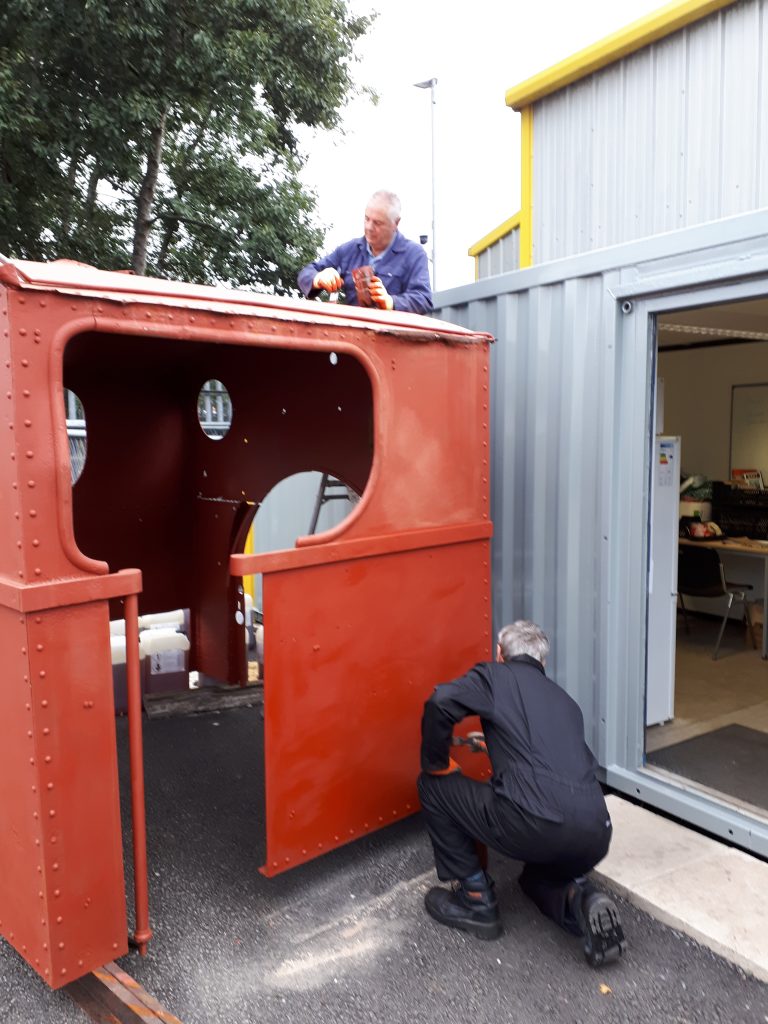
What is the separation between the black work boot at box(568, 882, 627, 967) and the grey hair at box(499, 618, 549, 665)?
0.92m

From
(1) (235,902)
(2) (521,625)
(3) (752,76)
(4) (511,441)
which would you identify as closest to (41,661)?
(1) (235,902)

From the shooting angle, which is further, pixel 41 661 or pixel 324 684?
pixel 324 684

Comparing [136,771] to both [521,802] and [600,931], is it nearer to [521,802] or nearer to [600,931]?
[521,802]

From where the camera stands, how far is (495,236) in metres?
9.13

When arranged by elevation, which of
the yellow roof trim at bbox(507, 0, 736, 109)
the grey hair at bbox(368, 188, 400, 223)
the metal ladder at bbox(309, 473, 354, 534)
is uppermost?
the yellow roof trim at bbox(507, 0, 736, 109)

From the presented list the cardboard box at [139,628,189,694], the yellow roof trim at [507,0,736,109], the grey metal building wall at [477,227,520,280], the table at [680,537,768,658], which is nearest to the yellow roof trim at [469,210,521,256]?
the grey metal building wall at [477,227,520,280]

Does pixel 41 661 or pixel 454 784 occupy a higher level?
pixel 41 661

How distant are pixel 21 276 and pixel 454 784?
8.01 feet

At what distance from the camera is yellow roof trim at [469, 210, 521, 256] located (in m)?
8.65

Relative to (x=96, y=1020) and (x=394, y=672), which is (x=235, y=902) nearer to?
(x=96, y=1020)

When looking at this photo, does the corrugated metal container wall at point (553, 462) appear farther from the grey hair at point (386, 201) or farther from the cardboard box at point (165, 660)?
the cardboard box at point (165, 660)

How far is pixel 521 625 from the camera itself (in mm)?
3391

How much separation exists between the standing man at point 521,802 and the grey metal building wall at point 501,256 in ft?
20.8

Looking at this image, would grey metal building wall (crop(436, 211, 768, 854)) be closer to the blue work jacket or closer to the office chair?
A: the blue work jacket
